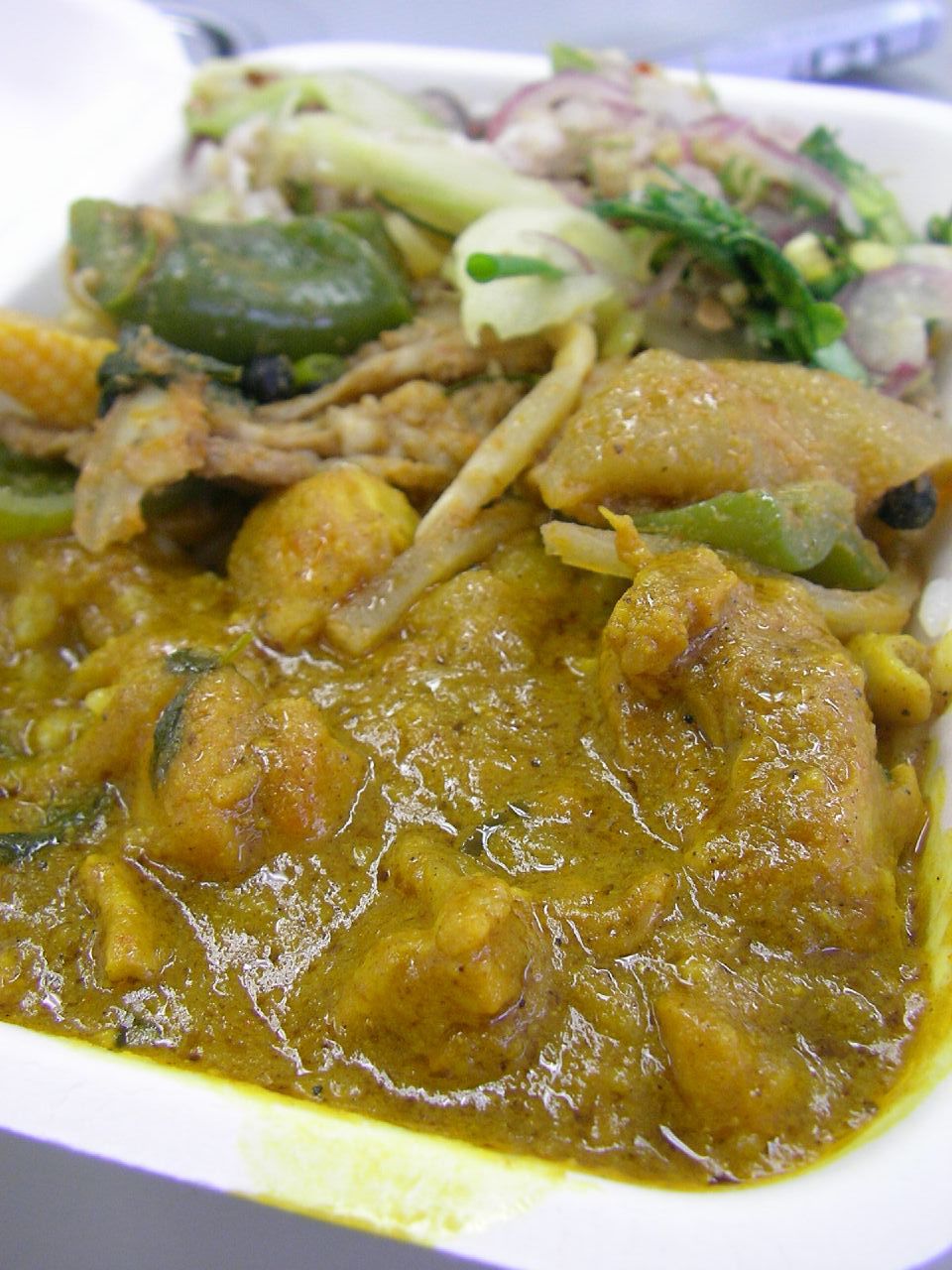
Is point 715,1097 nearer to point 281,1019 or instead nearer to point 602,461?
point 281,1019

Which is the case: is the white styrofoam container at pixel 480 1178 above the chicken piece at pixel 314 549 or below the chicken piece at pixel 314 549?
below

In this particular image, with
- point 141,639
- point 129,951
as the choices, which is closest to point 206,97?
point 141,639

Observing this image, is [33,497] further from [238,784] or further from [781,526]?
[781,526]

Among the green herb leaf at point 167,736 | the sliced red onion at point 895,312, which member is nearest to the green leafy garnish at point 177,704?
the green herb leaf at point 167,736

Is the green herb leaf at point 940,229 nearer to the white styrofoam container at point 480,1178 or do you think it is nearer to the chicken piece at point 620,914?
the white styrofoam container at point 480,1178

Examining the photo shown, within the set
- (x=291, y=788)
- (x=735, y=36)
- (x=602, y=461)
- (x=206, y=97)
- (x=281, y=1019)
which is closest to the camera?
(x=281, y=1019)

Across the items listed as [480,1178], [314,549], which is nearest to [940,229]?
[314,549]
